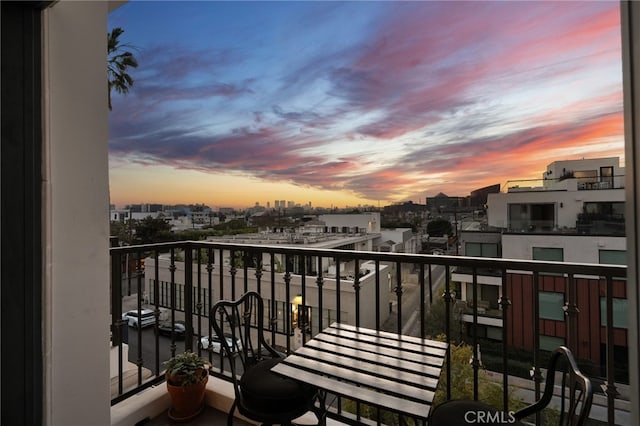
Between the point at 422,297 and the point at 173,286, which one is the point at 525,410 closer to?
the point at 422,297

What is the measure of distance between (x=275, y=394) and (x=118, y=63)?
192 inches

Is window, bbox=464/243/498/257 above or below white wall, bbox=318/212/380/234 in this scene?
below

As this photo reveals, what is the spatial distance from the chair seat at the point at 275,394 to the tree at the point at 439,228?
1918 mm

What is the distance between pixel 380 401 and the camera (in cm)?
118

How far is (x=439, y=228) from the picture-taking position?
10.6 feet

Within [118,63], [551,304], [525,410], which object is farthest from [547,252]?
[118,63]

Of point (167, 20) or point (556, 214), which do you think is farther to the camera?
point (167, 20)

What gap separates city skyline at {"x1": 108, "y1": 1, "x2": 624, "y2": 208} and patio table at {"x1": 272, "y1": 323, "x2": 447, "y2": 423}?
281 cm

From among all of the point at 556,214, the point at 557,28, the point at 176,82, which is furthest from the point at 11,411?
the point at 176,82

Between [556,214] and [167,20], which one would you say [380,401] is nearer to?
[556,214]

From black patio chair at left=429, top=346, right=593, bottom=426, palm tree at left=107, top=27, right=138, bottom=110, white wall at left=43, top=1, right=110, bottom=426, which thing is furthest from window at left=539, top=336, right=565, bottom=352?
palm tree at left=107, top=27, right=138, bottom=110

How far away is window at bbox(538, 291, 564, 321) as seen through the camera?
7.32ft

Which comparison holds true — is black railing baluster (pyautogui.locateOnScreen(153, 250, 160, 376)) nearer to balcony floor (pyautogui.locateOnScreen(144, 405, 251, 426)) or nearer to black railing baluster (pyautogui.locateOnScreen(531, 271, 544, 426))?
balcony floor (pyautogui.locateOnScreen(144, 405, 251, 426))

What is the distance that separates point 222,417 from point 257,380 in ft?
3.22
